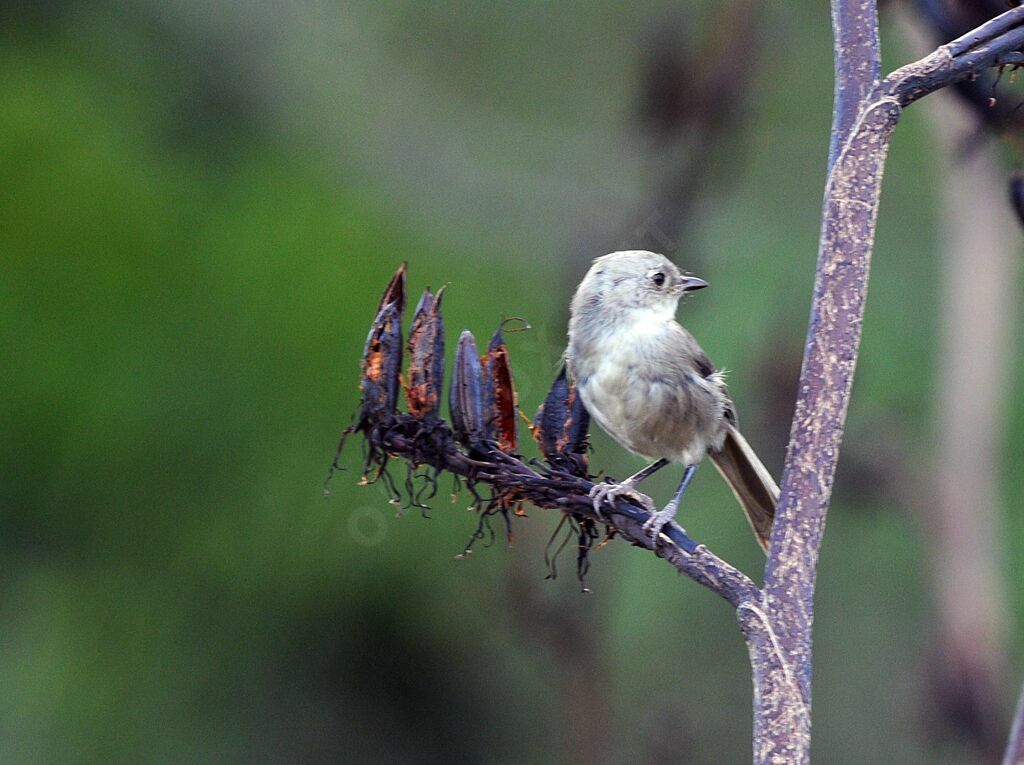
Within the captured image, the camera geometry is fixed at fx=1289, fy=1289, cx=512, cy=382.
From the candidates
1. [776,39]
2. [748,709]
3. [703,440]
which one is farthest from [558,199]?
[703,440]

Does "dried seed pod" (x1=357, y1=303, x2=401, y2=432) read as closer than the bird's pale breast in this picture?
Yes

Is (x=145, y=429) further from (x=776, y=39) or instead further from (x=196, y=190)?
(x=776, y=39)

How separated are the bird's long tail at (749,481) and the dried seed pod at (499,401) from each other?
432mm

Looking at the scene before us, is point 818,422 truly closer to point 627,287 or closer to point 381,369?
point 381,369

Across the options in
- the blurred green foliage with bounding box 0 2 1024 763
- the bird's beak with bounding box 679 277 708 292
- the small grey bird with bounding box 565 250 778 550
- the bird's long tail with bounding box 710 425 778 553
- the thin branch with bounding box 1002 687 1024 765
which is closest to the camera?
the thin branch with bounding box 1002 687 1024 765

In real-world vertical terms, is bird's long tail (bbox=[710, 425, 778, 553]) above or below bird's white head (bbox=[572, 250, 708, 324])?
below

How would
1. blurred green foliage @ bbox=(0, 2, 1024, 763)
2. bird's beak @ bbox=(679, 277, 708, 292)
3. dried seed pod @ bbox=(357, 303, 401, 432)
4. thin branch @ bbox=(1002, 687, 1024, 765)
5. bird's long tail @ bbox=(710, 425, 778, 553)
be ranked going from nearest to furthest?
thin branch @ bbox=(1002, 687, 1024, 765)
dried seed pod @ bbox=(357, 303, 401, 432)
bird's long tail @ bbox=(710, 425, 778, 553)
bird's beak @ bbox=(679, 277, 708, 292)
blurred green foliage @ bbox=(0, 2, 1024, 763)

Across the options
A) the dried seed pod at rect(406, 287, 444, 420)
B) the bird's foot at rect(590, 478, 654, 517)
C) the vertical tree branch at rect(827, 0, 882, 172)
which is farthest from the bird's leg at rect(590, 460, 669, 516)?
the vertical tree branch at rect(827, 0, 882, 172)

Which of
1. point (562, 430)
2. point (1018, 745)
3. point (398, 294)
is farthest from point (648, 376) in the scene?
point (1018, 745)

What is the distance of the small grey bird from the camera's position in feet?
4.83

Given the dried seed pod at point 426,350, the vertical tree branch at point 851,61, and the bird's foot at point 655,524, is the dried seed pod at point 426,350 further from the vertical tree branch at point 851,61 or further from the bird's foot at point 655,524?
the vertical tree branch at point 851,61

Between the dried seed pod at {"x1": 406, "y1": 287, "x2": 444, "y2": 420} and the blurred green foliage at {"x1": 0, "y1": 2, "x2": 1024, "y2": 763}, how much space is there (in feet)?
6.47

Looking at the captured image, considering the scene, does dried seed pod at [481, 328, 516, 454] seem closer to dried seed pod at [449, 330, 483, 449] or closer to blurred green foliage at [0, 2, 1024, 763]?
dried seed pod at [449, 330, 483, 449]

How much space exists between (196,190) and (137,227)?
29 cm
